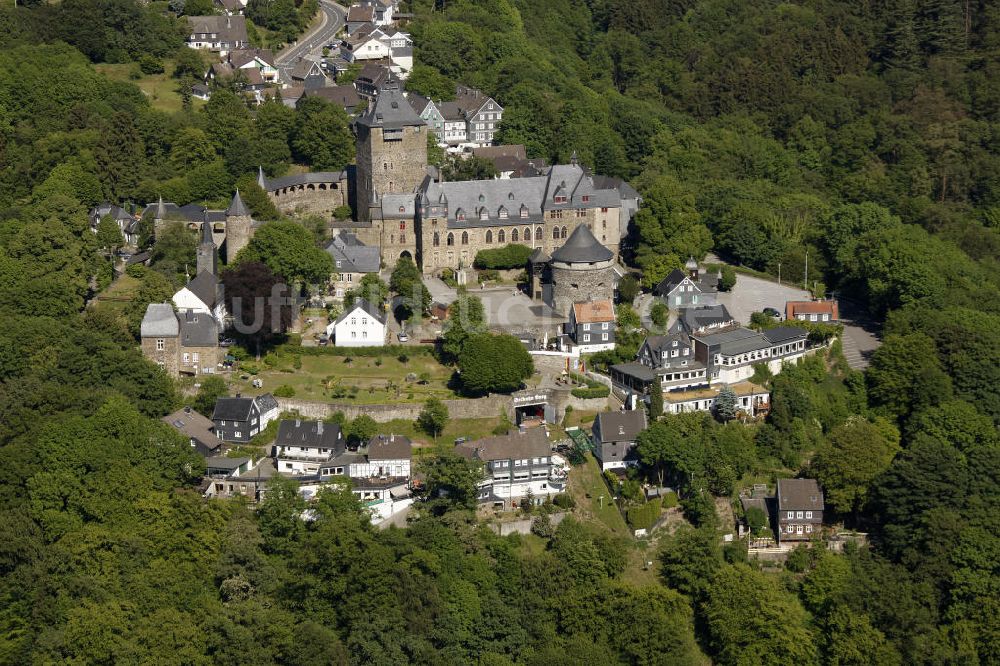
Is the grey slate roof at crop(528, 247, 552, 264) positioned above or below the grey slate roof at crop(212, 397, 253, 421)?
above

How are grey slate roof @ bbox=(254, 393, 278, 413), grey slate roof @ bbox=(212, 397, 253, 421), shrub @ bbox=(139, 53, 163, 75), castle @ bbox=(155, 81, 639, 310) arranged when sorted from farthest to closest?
shrub @ bbox=(139, 53, 163, 75) < castle @ bbox=(155, 81, 639, 310) < grey slate roof @ bbox=(254, 393, 278, 413) < grey slate roof @ bbox=(212, 397, 253, 421)

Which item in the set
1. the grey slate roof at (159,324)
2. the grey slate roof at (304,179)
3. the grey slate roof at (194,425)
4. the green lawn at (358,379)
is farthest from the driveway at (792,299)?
the grey slate roof at (159,324)

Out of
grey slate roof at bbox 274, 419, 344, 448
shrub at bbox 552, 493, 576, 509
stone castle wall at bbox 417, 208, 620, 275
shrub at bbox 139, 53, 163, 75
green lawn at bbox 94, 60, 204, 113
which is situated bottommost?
shrub at bbox 552, 493, 576, 509

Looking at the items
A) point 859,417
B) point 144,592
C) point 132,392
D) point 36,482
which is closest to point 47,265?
point 132,392

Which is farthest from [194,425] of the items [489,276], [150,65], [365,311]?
[150,65]

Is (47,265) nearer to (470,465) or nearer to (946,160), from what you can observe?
(470,465)

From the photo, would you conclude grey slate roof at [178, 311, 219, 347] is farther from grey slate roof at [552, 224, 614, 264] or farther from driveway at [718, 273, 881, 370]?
driveway at [718, 273, 881, 370]

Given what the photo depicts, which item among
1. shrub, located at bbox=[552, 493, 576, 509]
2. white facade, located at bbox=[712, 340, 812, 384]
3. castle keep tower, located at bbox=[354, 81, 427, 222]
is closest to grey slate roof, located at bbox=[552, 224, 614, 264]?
white facade, located at bbox=[712, 340, 812, 384]
